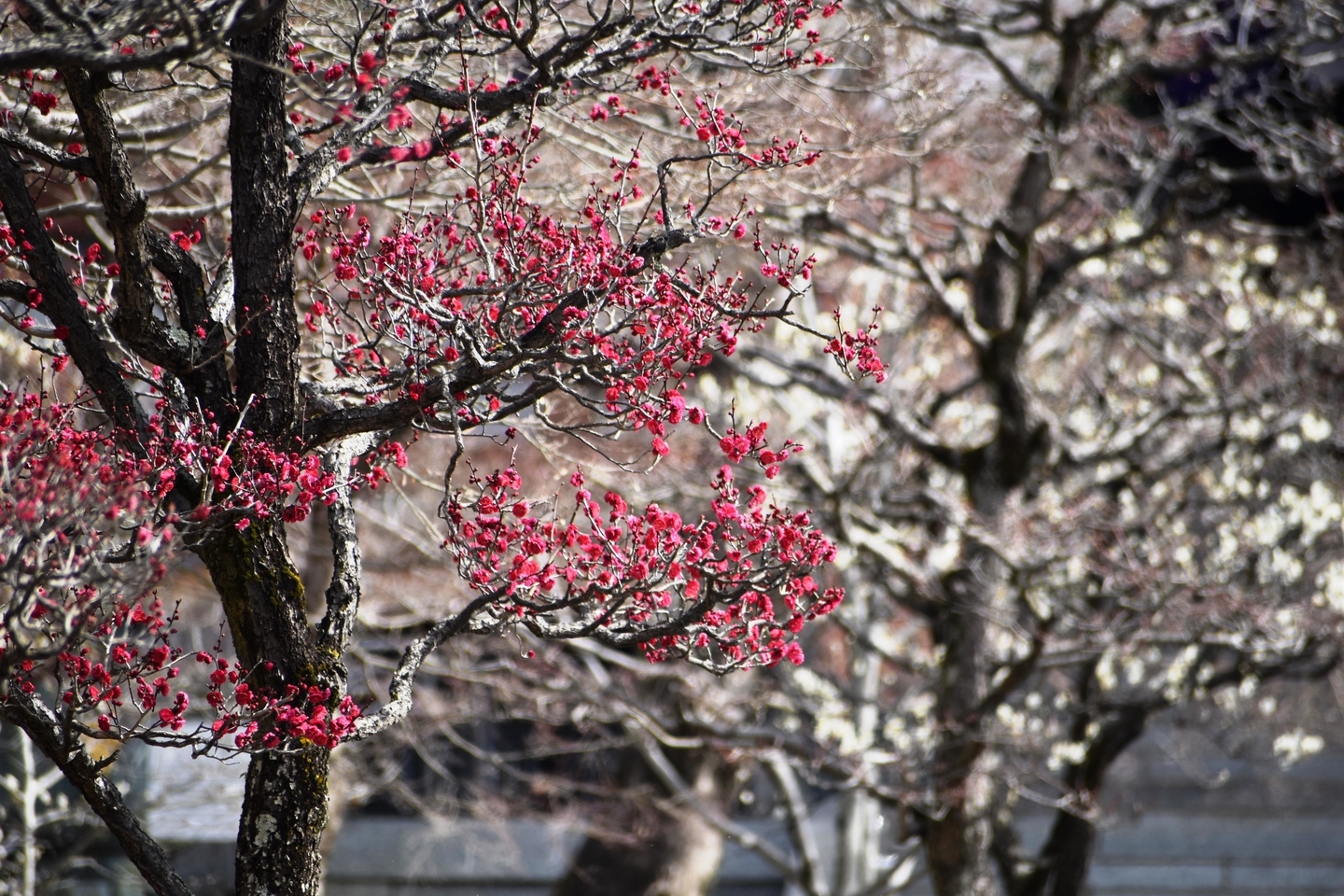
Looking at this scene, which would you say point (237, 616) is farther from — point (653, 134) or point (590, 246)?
point (653, 134)

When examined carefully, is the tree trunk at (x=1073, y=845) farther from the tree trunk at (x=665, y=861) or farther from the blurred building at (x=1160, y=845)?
the blurred building at (x=1160, y=845)

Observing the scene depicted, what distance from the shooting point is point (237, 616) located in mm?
4301

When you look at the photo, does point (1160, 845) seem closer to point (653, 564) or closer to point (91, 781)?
point (653, 564)

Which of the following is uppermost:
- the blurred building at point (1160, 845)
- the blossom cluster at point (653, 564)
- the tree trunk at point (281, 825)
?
the blurred building at point (1160, 845)

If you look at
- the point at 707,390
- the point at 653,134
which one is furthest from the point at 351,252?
the point at 707,390

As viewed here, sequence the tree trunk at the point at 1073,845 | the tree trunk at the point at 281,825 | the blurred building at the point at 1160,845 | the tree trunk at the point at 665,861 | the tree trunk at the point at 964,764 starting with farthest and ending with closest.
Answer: the blurred building at the point at 1160,845 → the tree trunk at the point at 665,861 → the tree trunk at the point at 1073,845 → the tree trunk at the point at 964,764 → the tree trunk at the point at 281,825

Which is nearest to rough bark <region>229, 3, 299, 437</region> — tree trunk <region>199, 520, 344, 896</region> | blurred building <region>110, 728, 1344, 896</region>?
tree trunk <region>199, 520, 344, 896</region>

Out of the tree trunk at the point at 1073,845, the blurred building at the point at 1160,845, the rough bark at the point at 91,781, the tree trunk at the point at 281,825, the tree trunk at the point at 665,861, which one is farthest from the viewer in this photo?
the blurred building at the point at 1160,845

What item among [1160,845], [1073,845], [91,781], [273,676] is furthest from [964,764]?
[1160,845]

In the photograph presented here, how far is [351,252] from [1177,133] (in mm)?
8259

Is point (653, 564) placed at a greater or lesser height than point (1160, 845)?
lesser

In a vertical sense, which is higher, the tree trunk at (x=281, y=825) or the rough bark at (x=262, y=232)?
the rough bark at (x=262, y=232)

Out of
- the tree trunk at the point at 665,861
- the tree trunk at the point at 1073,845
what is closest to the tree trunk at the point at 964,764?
the tree trunk at the point at 1073,845

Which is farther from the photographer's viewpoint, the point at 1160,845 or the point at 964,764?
the point at 1160,845
